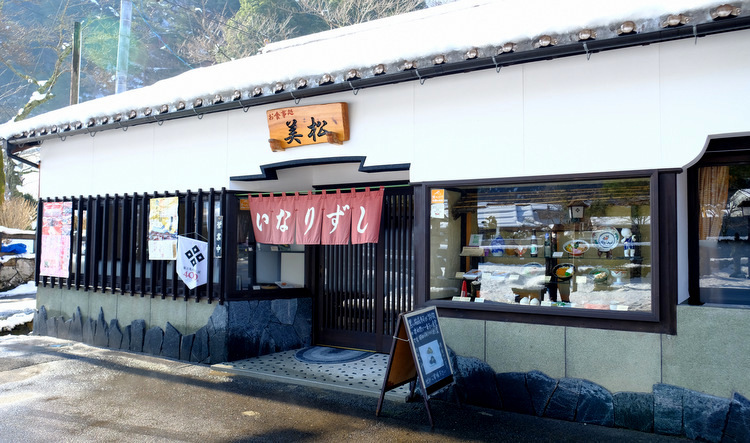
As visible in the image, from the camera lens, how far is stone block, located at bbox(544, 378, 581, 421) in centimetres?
588

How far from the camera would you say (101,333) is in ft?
33.4

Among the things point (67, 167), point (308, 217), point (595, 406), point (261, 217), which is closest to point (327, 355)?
point (308, 217)

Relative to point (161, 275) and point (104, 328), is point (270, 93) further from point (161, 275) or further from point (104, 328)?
point (104, 328)

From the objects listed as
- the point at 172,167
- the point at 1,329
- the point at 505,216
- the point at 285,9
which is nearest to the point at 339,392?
the point at 505,216

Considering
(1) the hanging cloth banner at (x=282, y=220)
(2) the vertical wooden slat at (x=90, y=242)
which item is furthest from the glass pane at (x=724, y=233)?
(2) the vertical wooden slat at (x=90, y=242)

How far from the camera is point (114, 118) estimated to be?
9055 mm

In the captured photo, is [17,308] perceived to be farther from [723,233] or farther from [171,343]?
[723,233]

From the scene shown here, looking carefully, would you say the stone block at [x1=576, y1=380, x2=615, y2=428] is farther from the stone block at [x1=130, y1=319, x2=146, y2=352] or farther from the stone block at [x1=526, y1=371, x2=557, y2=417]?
the stone block at [x1=130, y1=319, x2=146, y2=352]

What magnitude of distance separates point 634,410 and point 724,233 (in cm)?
230

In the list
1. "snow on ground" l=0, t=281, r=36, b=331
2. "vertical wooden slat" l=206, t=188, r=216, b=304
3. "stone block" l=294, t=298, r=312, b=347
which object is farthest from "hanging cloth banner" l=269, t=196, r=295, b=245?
"snow on ground" l=0, t=281, r=36, b=331

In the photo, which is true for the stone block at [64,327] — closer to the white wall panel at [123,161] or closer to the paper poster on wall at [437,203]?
the white wall panel at [123,161]

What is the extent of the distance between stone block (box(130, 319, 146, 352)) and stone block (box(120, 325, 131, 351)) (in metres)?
0.09

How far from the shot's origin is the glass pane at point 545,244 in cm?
598

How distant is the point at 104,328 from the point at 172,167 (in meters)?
3.53
